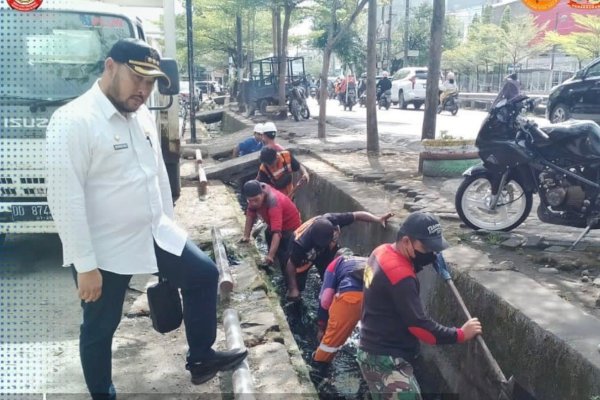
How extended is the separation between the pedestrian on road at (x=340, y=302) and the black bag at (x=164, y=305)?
1.29 metres

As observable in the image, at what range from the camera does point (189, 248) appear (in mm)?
2830

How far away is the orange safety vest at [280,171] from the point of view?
264 inches

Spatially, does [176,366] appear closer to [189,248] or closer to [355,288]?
[189,248]

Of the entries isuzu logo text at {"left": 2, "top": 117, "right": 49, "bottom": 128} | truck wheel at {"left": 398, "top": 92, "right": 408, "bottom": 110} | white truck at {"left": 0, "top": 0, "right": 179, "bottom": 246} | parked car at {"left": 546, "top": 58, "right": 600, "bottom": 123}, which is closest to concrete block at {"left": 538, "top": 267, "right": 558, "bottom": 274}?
white truck at {"left": 0, "top": 0, "right": 179, "bottom": 246}

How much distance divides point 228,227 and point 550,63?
3237cm

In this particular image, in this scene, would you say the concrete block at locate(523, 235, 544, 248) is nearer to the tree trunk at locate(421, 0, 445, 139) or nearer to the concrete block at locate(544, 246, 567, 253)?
the concrete block at locate(544, 246, 567, 253)

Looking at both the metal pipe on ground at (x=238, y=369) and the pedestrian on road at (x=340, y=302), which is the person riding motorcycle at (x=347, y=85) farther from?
the metal pipe on ground at (x=238, y=369)

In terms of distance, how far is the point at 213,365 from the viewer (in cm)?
295

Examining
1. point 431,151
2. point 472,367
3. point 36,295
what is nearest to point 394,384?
point 472,367

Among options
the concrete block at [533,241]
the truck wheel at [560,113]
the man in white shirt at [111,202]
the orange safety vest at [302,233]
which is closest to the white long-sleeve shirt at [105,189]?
the man in white shirt at [111,202]

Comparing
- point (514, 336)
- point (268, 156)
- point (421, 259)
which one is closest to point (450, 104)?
point (268, 156)

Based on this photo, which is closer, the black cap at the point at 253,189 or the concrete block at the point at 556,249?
the concrete block at the point at 556,249

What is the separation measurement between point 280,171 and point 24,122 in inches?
113

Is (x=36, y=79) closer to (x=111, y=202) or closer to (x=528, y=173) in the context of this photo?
(x=111, y=202)
